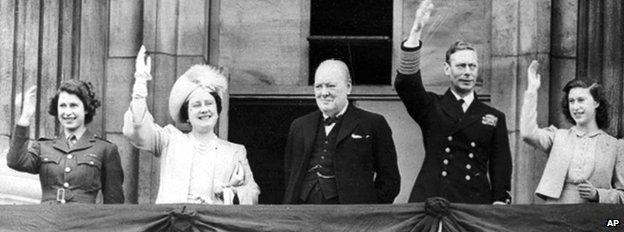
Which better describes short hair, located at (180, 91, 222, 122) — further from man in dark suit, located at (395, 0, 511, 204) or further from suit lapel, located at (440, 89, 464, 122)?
suit lapel, located at (440, 89, 464, 122)

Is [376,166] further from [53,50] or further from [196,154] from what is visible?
[53,50]

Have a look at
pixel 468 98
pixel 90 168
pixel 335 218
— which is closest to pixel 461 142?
pixel 468 98

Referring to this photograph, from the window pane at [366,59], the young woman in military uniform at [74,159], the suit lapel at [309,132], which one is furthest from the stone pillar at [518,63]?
the young woman in military uniform at [74,159]

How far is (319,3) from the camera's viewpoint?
1738 centimetres

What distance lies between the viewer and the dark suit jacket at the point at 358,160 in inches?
565

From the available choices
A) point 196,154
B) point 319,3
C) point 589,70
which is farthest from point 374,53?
point 196,154

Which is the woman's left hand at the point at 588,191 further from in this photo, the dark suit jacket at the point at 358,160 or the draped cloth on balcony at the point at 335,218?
the dark suit jacket at the point at 358,160

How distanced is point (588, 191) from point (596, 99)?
0.78 metres

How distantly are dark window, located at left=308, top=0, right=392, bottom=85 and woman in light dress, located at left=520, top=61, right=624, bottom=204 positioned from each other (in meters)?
2.82

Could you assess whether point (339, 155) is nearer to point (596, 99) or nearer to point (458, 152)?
point (458, 152)

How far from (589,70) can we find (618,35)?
0.40 metres

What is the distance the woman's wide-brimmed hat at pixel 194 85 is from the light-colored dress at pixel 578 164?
245 cm

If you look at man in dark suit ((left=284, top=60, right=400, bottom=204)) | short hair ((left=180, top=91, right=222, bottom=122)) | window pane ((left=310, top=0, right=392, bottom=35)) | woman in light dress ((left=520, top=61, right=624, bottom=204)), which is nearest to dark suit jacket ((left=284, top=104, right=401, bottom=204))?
man in dark suit ((left=284, top=60, right=400, bottom=204))

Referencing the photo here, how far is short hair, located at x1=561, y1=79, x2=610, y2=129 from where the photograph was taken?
1466cm
